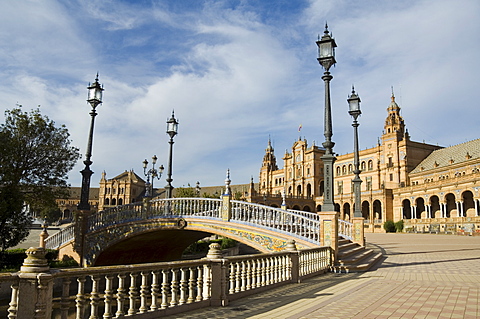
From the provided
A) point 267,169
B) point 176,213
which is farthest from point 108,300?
point 267,169

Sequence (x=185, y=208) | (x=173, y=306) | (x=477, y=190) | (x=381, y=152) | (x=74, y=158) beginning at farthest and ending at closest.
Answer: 1. (x=381, y=152)
2. (x=477, y=190)
3. (x=74, y=158)
4. (x=185, y=208)
5. (x=173, y=306)

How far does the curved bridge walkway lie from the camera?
14.2m

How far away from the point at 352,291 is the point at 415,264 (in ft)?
22.0

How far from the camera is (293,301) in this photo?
24.6 feet

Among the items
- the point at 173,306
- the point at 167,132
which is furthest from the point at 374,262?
the point at 167,132

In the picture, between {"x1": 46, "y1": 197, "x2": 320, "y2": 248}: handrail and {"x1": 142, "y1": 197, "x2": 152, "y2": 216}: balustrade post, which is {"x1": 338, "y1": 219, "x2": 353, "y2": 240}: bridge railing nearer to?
{"x1": 46, "y1": 197, "x2": 320, "y2": 248}: handrail

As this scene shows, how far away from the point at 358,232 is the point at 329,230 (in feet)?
21.2

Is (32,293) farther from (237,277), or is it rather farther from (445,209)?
(445,209)

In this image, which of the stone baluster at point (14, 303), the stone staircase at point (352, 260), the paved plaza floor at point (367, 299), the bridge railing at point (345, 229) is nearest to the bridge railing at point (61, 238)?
the bridge railing at point (345, 229)

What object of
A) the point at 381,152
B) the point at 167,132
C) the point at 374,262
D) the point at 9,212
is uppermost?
the point at 381,152

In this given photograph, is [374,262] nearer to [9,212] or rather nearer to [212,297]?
[212,297]

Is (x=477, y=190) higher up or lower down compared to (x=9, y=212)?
higher up

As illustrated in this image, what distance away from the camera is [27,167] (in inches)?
722

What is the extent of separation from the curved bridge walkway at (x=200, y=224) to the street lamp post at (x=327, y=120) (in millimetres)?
981
